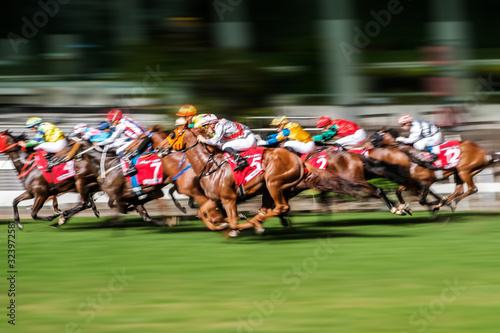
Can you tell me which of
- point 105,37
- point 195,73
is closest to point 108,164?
point 195,73

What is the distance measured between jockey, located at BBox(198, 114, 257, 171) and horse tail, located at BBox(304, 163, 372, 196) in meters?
0.90

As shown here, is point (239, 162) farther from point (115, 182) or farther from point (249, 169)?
point (115, 182)

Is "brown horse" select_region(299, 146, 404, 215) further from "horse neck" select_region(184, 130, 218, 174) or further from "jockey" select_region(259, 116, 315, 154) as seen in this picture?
"horse neck" select_region(184, 130, 218, 174)

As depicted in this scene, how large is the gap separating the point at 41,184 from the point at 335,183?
4.20 m

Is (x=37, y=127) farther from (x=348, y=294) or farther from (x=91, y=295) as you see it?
(x=348, y=294)

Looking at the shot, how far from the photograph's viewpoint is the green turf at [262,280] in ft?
19.2

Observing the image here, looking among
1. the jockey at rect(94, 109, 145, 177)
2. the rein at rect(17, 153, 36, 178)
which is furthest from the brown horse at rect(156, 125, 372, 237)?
the rein at rect(17, 153, 36, 178)

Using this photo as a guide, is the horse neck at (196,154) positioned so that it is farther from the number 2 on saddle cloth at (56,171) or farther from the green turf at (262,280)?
the number 2 on saddle cloth at (56,171)

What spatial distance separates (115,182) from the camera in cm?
1120

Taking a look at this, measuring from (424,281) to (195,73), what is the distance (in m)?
8.64

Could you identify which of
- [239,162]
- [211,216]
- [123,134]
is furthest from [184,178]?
[123,134]

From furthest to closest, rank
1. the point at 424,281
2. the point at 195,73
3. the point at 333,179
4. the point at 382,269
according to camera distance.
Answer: the point at 195,73 < the point at 333,179 < the point at 382,269 < the point at 424,281

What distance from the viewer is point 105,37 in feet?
52.3

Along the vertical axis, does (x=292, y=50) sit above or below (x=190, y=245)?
above
